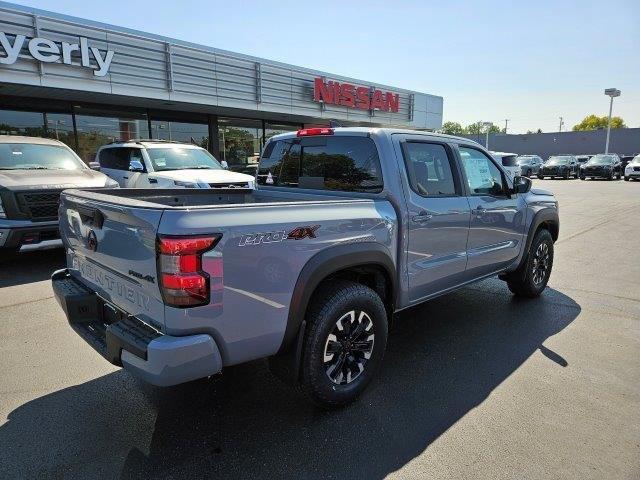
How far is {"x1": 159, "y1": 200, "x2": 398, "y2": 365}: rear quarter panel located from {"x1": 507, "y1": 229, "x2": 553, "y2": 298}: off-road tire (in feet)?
10.8

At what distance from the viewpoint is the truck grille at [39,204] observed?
19.9ft

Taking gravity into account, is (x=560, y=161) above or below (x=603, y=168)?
above

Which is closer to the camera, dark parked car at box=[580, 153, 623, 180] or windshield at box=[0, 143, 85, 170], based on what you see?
windshield at box=[0, 143, 85, 170]

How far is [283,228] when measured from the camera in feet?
8.09

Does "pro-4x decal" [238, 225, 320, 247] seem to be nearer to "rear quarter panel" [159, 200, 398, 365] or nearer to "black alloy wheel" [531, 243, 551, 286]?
"rear quarter panel" [159, 200, 398, 365]

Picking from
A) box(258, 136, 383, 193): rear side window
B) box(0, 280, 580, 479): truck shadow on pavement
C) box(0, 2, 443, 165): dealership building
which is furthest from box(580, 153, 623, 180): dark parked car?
box(258, 136, 383, 193): rear side window

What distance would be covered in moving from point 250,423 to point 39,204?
518 cm

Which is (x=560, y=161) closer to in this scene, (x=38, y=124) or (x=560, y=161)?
(x=560, y=161)

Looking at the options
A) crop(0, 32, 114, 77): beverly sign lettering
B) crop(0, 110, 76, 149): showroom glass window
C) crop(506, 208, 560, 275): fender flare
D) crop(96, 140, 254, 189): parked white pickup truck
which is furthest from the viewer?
crop(0, 110, 76, 149): showroom glass window

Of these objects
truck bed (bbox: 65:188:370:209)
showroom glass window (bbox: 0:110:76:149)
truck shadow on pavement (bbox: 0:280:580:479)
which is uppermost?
showroom glass window (bbox: 0:110:76:149)

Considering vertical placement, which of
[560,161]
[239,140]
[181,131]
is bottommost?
[560,161]

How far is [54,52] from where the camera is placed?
36.4 feet

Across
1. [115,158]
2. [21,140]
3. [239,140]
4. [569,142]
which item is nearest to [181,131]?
[239,140]

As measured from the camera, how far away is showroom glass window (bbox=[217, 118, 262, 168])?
18.5m
